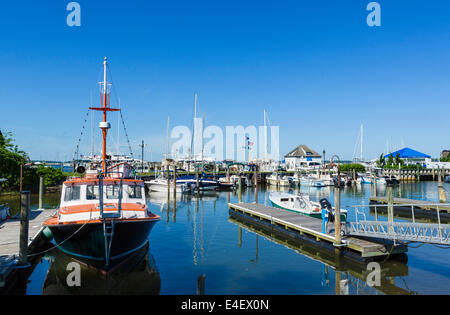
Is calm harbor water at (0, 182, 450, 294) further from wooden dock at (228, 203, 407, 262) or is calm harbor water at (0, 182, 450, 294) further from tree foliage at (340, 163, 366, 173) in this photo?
tree foliage at (340, 163, 366, 173)

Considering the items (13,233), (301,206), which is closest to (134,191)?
(13,233)

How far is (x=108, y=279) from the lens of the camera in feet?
42.7

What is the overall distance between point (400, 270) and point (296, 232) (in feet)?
21.8

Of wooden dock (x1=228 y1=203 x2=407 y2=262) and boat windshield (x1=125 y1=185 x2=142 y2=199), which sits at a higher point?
boat windshield (x1=125 y1=185 x2=142 y2=199)

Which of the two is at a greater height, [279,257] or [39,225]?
[39,225]

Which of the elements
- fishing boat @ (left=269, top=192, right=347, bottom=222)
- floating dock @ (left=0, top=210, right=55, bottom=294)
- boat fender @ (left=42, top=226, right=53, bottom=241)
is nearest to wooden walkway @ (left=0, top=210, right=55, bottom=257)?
floating dock @ (left=0, top=210, right=55, bottom=294)

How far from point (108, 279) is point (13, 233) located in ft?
25.2

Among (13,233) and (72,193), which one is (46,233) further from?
(72,193)

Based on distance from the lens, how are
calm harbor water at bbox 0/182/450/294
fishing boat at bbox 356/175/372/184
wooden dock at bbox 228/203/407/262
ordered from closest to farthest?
calm harbor water at bbox 0/182/450/294
wooden dock at bbox 228/203/407/262
fishing boat at bbox 356/175/372/184

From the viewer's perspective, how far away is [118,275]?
1352cm

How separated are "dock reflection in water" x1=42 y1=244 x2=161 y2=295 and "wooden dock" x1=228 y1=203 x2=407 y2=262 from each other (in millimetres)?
8883

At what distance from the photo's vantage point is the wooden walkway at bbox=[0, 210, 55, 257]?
46.0ft
